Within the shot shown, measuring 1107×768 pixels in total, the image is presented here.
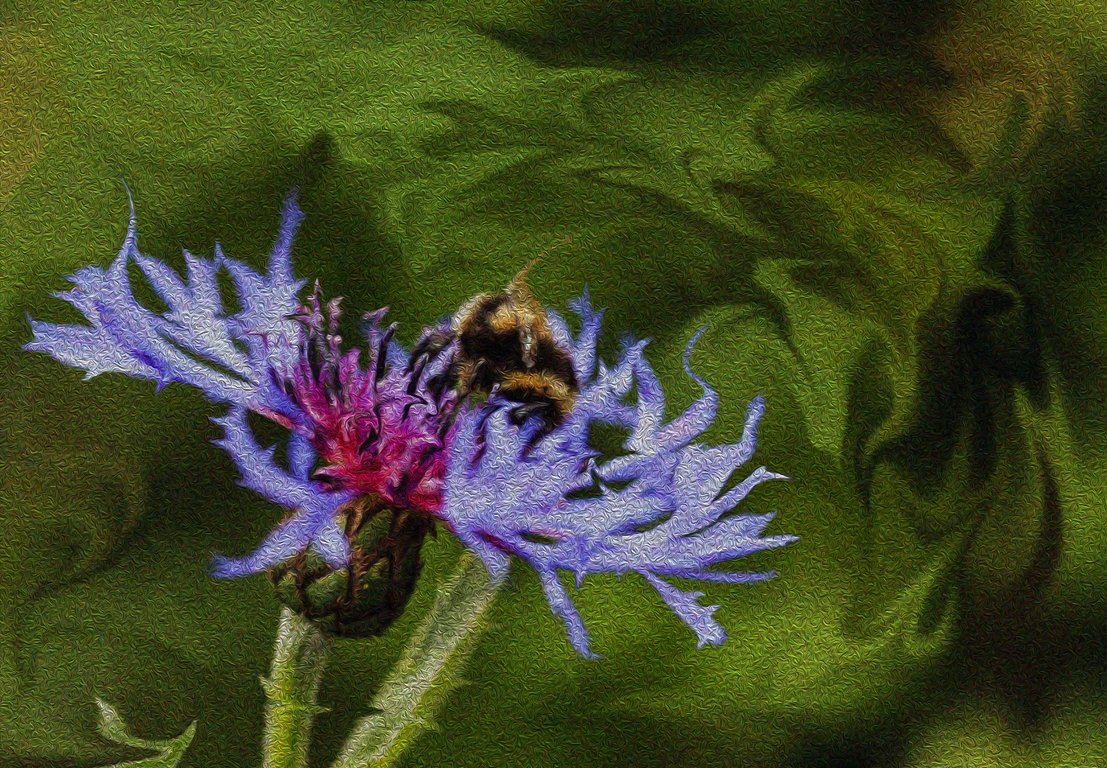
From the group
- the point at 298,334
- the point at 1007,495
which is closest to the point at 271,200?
the point at 298,334

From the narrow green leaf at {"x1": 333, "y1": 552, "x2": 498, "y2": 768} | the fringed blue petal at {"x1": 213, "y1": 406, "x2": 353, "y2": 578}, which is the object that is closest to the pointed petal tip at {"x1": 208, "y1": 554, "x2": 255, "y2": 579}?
the fringed blue petal at {"x1": 213, "y1": 406, "x2": 353, "y2": 578}

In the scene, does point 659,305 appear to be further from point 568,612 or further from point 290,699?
point 290,699

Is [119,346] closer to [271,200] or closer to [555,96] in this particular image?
[271,200]

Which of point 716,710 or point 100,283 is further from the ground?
point 100,283

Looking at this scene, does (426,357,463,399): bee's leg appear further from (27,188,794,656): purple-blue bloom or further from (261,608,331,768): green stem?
(261,608,331,768): green stem

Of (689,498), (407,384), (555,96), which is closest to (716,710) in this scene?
(689,498)

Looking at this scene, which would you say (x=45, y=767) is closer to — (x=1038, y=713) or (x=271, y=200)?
(x=271, y=200)

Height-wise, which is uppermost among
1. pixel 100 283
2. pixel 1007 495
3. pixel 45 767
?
pixel 100 283
